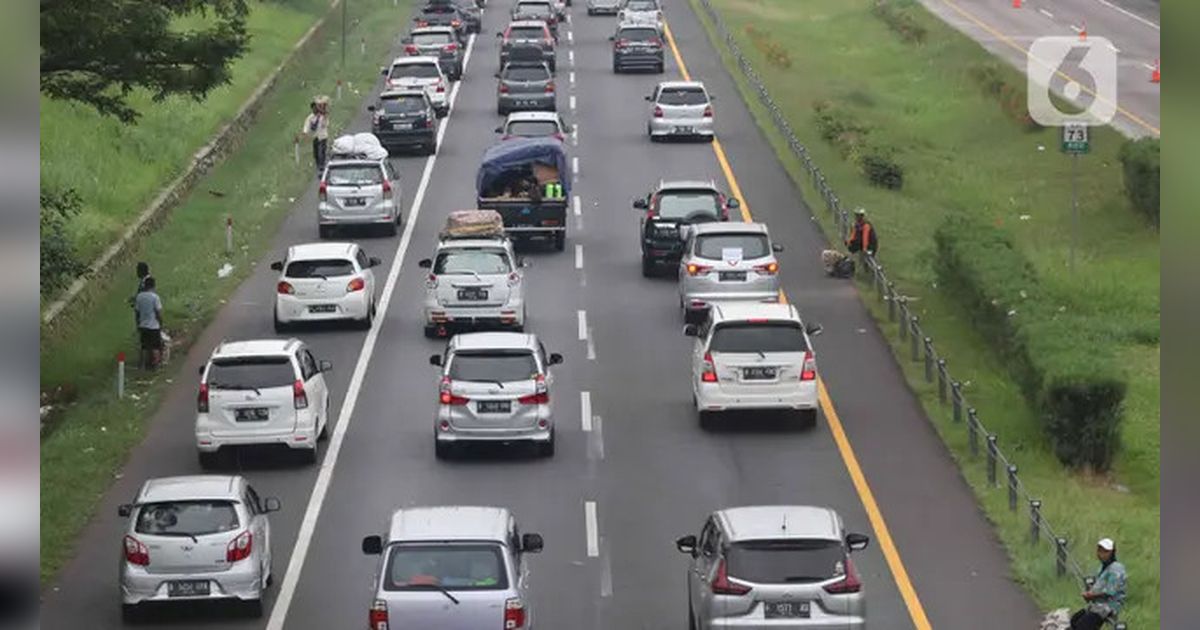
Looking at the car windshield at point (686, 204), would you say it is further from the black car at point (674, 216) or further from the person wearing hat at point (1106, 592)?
the person wearing hat at point (1106, 592)

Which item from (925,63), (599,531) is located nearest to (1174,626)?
(599,531)

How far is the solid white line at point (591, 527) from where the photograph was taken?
24.7m

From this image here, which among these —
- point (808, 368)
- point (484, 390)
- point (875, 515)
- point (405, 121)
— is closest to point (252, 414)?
point (484, 390)

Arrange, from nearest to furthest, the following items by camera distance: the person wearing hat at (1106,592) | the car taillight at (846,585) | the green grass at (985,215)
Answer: the car taillight at (846,585) < the person wearing hat at (1106,592) < the green grass at (985,215)

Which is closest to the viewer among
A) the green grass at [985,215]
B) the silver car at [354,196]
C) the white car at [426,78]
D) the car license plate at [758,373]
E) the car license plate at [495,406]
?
the green grass at [985,215]

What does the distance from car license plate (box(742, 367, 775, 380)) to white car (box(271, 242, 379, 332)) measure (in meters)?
10.1

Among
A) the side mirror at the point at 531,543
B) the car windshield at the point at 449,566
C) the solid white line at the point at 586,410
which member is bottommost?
the solid white line at the point at 586,410

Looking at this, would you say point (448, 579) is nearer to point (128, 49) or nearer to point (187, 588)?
point (187, 588)

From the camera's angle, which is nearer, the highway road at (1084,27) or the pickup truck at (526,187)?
the pickup truck at (526,187)

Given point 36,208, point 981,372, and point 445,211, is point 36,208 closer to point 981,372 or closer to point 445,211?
point 981,372

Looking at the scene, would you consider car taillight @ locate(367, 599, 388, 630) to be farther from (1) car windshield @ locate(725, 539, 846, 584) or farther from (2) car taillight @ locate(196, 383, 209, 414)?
(2) car taillight @ locate(196, 383, 209, 414)

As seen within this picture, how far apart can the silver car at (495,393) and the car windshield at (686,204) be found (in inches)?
571

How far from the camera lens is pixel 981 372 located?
3412 cm

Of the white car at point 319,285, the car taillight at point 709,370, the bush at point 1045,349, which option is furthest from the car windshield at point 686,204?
the car taillight at point 709,370
